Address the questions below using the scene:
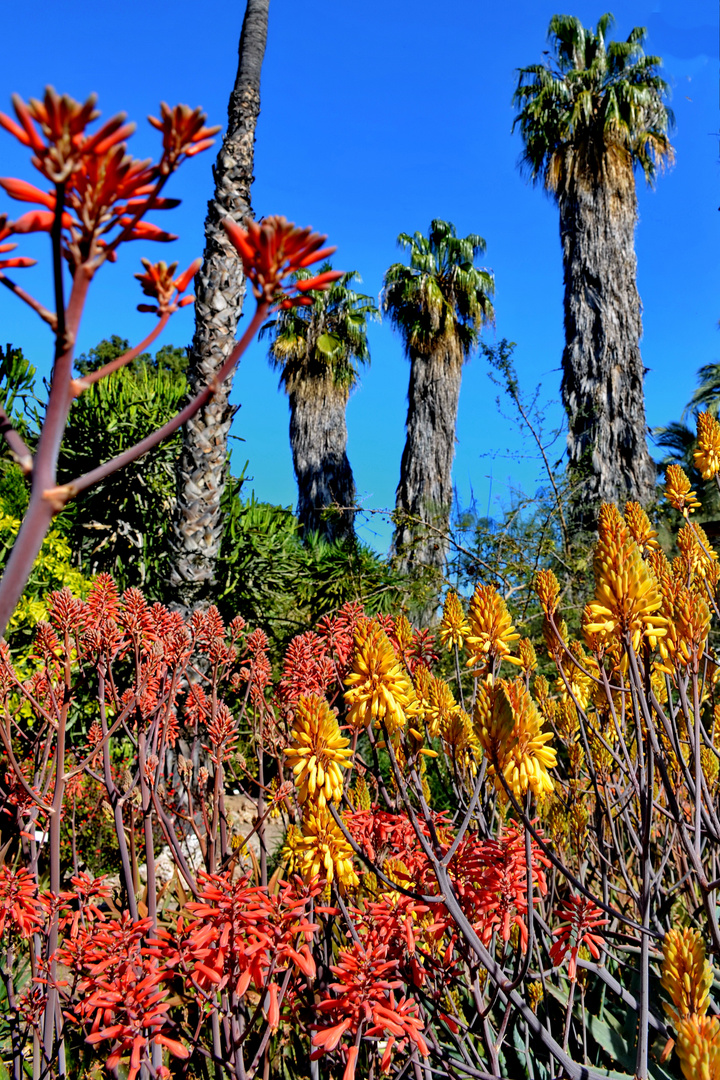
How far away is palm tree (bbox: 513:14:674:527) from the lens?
10570 mm

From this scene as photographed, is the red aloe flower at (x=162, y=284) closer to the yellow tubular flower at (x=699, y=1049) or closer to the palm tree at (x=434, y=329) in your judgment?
the yellow tubular flower at (x=699, y=1049)

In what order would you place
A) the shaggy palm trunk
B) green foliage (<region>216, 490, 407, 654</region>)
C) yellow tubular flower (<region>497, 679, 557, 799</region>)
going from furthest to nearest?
the shaggy palm trunk < green foliage (<region>216, 490, 407, 654</region>) < yellow tubular flower (<region>497, 679, 557, 799</region>)

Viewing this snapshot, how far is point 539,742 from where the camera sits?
4.23 ft

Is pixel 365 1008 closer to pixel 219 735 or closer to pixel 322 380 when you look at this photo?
pixel 219 735

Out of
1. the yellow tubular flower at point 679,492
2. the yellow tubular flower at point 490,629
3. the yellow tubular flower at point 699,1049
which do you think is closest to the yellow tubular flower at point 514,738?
the yellow tubular flower at point 490,629

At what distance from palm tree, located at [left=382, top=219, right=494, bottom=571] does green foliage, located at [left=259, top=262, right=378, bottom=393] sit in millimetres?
1548

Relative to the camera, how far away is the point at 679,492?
8.17ft

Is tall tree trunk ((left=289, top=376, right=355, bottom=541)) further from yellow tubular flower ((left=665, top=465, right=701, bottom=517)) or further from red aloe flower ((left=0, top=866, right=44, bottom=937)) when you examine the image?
red aloe flower ((left=0, top=866, right=44, bottom=937))

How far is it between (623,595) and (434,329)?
53.6 feet

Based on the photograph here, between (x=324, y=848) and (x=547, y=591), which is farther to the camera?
(x=547, y=591)

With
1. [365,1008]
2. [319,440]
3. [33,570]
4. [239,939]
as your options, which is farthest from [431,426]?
[365,1008]

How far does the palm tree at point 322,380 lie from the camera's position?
60.5 feet

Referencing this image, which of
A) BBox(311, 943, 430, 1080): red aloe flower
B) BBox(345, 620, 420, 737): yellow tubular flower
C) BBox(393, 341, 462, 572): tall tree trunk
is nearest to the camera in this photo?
BBox(311, 943, 430, 1080): red aloe flower

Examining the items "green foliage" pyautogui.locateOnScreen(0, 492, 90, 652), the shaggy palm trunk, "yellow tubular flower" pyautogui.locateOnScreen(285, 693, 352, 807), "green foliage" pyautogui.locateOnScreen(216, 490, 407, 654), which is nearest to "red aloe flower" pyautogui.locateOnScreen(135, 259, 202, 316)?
"yellow tubular flower" pyautogui.locateOnScreen(285, 693, 352, 807)
